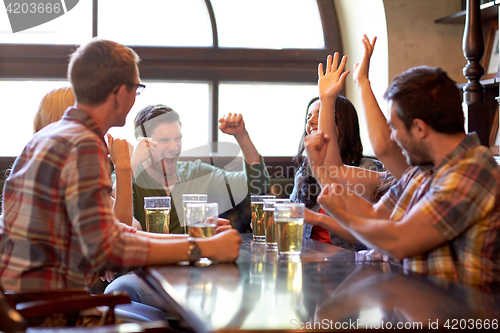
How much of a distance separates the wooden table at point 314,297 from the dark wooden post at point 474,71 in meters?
1.66

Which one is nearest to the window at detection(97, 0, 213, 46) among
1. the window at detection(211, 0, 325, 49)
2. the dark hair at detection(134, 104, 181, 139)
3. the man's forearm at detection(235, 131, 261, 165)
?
the window at detection(211, 0, 325, 49)

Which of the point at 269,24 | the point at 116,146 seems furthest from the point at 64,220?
the point at 269,24

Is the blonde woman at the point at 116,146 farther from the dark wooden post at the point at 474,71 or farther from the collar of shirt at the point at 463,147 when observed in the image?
the dark wooden post at the point at 474,71

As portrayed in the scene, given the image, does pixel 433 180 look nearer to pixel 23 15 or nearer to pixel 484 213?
pixel 484 213

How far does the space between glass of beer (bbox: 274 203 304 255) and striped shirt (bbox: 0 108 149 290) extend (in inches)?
17.4

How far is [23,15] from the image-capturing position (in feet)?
11.8

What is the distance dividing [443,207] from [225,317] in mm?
653

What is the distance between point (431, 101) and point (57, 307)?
1.05 meters

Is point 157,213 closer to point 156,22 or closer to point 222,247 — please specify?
point 222,247

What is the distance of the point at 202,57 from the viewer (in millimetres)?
3752

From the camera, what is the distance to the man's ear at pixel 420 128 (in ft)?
4.56

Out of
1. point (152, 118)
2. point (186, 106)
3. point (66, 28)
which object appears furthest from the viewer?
point (186, 106)

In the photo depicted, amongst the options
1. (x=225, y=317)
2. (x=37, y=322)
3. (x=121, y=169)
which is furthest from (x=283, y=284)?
(x=121, y=169)

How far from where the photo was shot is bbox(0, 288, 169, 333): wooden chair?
940 mm
